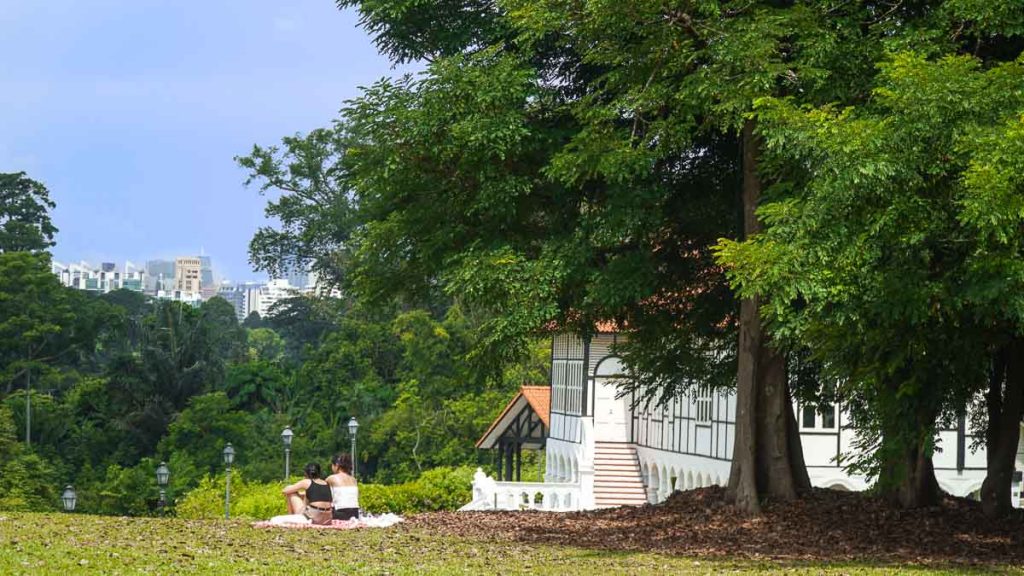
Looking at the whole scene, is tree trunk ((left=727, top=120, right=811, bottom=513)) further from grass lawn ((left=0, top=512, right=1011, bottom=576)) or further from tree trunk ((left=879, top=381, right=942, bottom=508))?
grass lawn ((left=0, top=512, right=1011, bottom=576))

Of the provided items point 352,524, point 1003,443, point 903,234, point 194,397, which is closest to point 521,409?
point 194,397

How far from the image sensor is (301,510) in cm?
1825

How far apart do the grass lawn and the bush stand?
17.5 meters

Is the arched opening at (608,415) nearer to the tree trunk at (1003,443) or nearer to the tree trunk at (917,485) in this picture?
the tree trunk at (917,485)

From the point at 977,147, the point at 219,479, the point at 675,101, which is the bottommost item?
the point at 219,479

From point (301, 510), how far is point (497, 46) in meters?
6.76

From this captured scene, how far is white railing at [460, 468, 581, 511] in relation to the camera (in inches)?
1405

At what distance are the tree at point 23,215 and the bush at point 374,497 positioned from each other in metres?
28.2

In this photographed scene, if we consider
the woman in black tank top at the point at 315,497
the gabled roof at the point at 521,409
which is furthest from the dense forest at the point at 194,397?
the woman in black tank top at the point at 315,497

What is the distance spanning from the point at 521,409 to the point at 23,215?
37687 mm

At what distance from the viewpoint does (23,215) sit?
7844cm

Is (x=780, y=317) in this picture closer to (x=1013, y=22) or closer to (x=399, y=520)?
(x=1013, y=22)

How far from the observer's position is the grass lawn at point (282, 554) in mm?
12680

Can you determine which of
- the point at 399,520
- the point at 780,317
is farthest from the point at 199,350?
the point at 780,317
